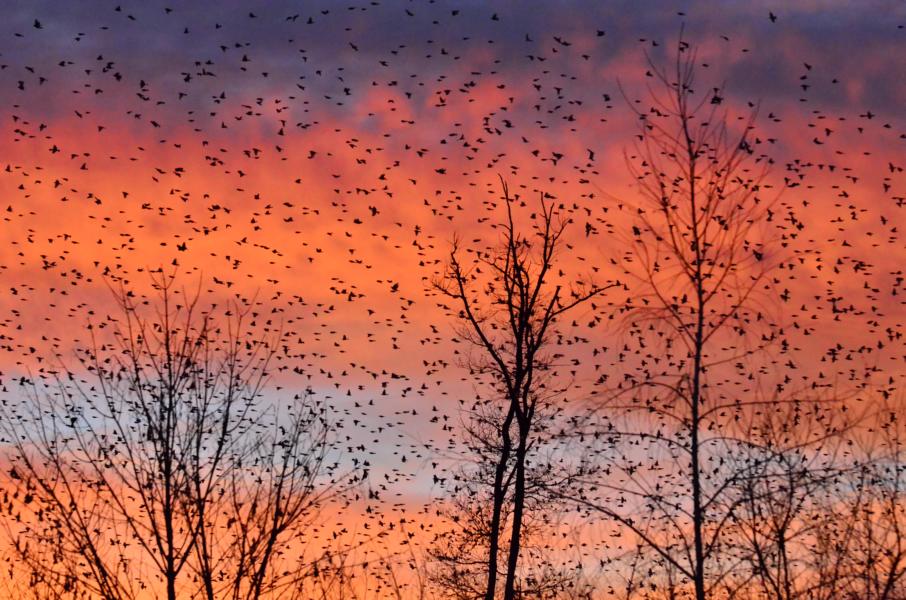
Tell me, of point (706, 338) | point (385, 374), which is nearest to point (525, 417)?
point (385, 374)

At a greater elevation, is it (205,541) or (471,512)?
(471,512)

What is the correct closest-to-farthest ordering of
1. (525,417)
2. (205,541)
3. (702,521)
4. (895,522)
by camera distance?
(702,521) → (895,522) → (205,541) → (525,417)

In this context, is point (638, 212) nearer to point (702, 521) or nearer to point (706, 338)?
point (706, 338)

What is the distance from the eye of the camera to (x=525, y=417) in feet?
89.4

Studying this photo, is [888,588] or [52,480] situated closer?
[888,588]

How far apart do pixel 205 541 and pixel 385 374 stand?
402 inches

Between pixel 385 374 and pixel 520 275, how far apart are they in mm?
4327

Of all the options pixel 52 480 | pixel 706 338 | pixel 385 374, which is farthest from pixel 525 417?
pixel 706 338

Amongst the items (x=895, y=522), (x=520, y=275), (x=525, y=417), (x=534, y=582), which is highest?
(x=520, y=275)

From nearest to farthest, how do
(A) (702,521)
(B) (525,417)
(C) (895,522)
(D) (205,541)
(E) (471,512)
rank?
(A) (702,521) → (C) (895,522) → (D) (205,541) → (B) (525,417) → (E) (471,512)

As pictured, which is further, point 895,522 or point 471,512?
point 471,512

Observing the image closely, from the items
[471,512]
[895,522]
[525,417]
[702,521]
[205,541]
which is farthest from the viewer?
[471,512]

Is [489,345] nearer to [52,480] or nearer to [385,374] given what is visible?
[385,374]

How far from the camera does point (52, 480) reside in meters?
19.4
